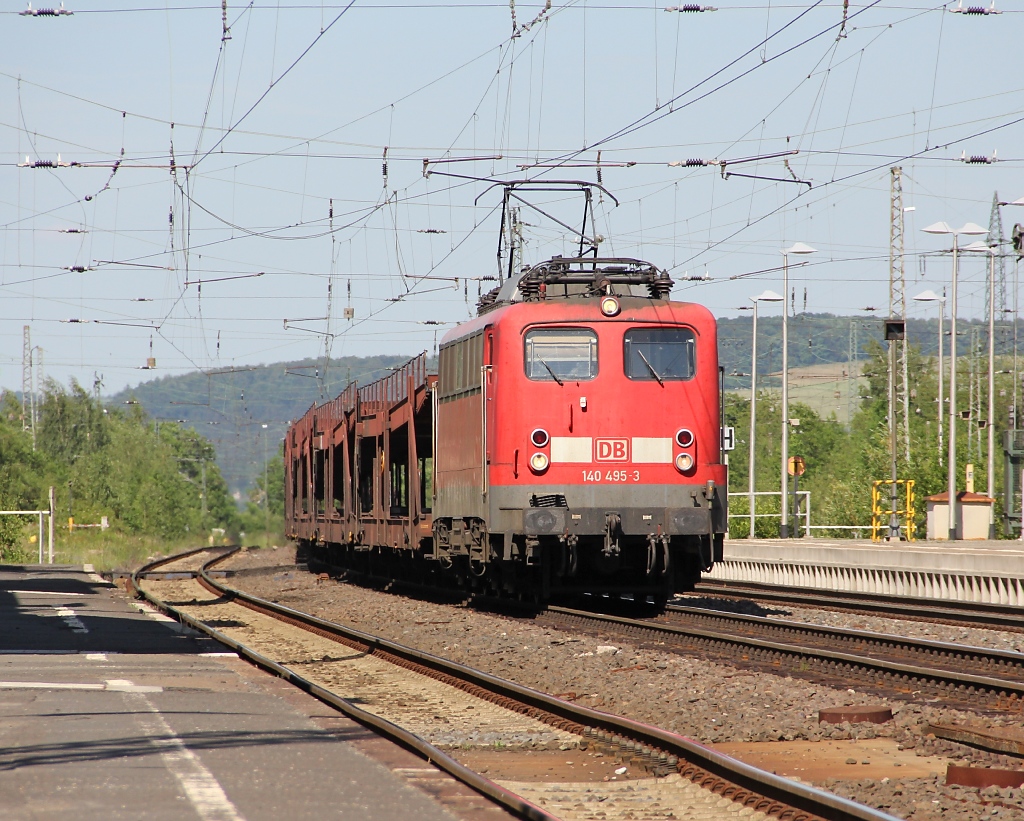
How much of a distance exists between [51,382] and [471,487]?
117906 millimetres

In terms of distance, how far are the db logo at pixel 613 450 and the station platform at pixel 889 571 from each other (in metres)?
8.07

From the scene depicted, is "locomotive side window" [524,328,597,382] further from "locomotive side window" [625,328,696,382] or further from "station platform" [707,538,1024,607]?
"station platform" [707,538,1024,607]

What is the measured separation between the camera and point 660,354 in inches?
695

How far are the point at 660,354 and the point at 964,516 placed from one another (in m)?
27.7

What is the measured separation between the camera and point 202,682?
12.0 meters

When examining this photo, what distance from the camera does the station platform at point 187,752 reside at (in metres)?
6.62

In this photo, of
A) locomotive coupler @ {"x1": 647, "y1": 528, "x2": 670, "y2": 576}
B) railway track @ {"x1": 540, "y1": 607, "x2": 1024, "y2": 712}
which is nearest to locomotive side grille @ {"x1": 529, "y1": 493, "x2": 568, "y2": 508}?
locomotive coupler @ {"x1": 647, "y1": 528, "x2": 670, "y2": 576}

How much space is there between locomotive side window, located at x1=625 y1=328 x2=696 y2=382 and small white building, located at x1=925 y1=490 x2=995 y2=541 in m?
27.1

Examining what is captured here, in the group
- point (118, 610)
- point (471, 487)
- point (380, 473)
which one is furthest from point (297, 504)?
point (471, 487)

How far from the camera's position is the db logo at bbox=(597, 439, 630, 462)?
56.4 feet

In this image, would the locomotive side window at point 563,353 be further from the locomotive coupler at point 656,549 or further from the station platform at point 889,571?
the station platform at point 889,571

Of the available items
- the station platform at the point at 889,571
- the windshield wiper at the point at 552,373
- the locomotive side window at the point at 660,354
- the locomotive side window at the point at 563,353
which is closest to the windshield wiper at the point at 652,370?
the locomotive side window at the point at 660,354

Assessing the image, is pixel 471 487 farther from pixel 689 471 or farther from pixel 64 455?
pixel 64 455

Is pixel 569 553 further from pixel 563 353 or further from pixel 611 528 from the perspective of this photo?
pixel 563 353
